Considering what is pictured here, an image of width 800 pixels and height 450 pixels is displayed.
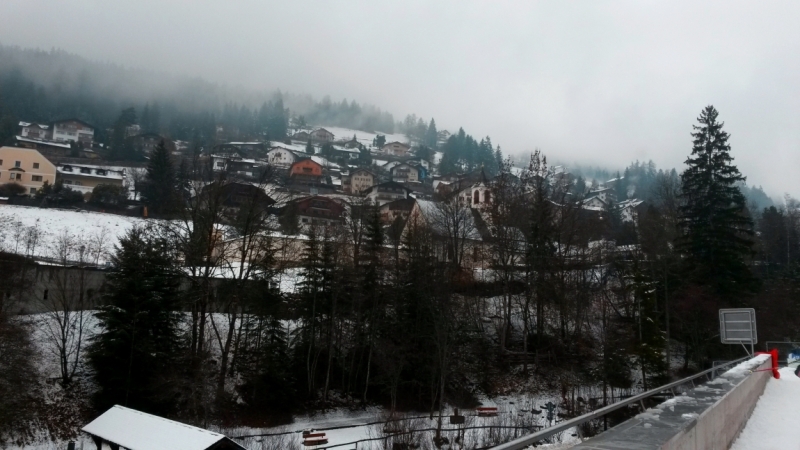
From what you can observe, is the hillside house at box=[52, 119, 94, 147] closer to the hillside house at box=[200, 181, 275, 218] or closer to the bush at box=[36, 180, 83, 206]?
the bush at box=[36, 180, 83, 206]

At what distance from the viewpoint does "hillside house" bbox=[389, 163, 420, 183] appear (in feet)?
440

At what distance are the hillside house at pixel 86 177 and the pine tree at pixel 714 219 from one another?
67.1m

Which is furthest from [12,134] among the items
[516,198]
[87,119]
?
[516,198]

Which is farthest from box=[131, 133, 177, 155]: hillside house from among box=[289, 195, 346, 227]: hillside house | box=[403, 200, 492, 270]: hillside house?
box=[403, 200, 492, 270]: hillside house

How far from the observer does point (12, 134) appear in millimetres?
94750

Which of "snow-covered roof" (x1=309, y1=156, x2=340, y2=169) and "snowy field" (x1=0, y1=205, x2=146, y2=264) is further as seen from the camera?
"snow-covered roof" (x1=309, y1=156, x2=340, y2=169)

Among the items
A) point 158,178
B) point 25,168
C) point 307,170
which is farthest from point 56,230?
point 307,170

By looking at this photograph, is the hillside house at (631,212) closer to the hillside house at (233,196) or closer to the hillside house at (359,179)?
the hillside house at (233,196)

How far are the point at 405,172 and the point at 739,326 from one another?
11682 centimetres

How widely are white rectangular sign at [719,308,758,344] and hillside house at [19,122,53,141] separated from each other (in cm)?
11580

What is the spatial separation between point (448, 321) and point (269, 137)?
476ft

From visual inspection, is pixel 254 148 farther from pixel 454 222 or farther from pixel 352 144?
pixel 454 222

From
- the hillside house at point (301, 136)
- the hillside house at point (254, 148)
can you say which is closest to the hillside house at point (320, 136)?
the hillside house at point (301, 136)

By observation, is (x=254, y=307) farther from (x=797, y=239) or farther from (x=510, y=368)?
(x=797, y=239)
